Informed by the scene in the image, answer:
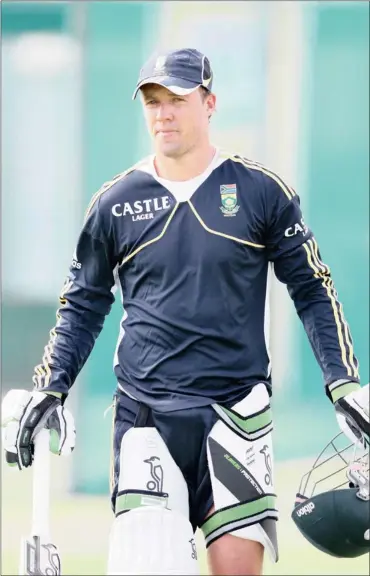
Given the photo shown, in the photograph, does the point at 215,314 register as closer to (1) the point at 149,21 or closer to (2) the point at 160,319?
(2) the point at 160,319

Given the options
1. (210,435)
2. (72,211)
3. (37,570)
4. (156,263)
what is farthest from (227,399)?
(72,211)

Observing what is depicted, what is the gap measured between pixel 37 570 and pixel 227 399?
2.53 ft

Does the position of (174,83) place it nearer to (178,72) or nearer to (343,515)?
(178,72)

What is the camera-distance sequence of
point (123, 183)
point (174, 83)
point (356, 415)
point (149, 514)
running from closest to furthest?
point (149, 514), point (356, 415), point (174, 83), point (123, 183)

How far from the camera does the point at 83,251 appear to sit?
189 inches

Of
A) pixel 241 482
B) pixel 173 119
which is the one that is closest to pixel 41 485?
pixel 241 482

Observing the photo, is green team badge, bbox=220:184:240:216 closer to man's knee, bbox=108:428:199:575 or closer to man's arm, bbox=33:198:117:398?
man's arm, bbox=33:198:117:398

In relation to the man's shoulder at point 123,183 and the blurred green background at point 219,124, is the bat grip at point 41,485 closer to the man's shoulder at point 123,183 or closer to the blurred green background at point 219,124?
the man's shoulder at point 123,183

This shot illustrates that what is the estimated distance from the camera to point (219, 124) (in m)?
9.00

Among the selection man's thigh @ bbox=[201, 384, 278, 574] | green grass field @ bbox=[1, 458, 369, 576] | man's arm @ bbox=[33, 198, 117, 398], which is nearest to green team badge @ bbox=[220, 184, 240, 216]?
man's arm @ bbox=[33, 198, 117, 398]

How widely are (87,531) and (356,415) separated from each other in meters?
3.73

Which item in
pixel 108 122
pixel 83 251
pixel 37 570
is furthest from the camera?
pixel 108 122

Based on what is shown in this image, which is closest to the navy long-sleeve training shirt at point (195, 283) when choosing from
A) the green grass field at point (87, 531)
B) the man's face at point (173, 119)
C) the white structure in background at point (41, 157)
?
the man's face at point (173, 119)

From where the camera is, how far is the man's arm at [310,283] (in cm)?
465
